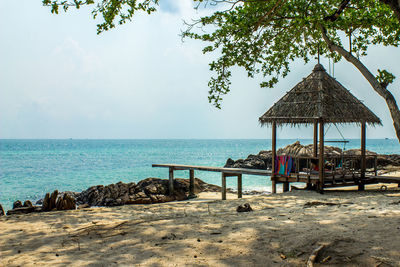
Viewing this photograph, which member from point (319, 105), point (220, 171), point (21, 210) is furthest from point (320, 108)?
point (21, 210)

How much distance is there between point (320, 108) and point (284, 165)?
2.73 m

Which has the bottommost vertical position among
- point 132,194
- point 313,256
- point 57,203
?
point 132,194

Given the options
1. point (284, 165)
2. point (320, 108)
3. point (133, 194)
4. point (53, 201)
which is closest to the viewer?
point (320, 108)

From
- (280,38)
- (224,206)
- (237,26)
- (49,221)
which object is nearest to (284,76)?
(280,38)

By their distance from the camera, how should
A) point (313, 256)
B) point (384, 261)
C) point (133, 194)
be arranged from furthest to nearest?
point (133, 194) → point (313, 256) → point (384, 261)

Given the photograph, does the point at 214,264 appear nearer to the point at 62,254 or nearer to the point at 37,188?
the point at 62,254

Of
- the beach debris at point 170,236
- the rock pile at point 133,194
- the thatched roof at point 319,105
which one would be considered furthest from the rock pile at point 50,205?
the beach debris at point 170,236

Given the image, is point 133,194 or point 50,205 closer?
point 50,205

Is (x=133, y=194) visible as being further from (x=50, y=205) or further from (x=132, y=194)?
(x=50, y=205)

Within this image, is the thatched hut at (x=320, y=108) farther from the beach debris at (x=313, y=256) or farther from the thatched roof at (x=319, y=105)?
the beach debris at (x=313, y=256)

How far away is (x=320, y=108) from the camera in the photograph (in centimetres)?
1245

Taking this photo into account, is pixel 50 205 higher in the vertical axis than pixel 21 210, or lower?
higher

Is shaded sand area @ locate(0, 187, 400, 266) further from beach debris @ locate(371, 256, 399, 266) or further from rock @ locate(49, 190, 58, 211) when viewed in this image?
rock @ locate(49, 190, 58, 211)

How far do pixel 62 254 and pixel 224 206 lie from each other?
603 cm
